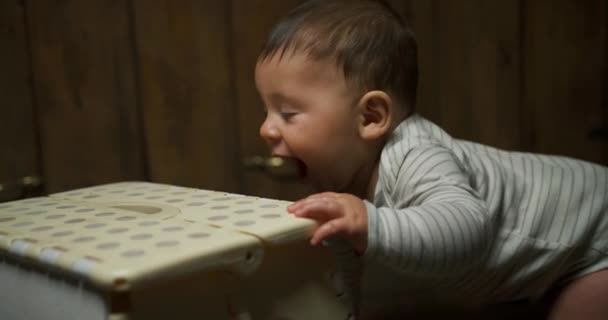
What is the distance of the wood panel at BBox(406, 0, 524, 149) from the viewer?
1.42 metres

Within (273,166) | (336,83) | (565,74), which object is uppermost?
(336,83)

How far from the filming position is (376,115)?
782 millimetres

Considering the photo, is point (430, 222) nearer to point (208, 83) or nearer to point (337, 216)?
point (337, 216)

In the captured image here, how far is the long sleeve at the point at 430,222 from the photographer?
23.0 inches

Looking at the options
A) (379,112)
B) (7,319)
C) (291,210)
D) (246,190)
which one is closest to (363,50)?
(379,112)

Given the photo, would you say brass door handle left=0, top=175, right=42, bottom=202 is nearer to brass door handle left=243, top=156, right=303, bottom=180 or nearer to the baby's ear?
brass door handle left=243, top=156, right=303, bottom=180

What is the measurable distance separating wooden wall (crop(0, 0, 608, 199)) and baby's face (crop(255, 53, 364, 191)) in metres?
0.46

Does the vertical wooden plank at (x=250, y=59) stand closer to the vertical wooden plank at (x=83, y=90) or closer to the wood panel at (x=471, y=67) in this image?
the vertical wooden plank at (x=83, y=90)

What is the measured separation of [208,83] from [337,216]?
72 centimetres

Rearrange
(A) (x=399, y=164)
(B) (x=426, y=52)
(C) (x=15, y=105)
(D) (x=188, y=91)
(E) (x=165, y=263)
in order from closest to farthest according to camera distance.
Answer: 1. (E) (x=165, y=263)
2. (A) (x=399, y=164)
3. (C) (x=15, y=105)
4. (D) (x=188, y=91)
5. (B) (x=426, y=52)

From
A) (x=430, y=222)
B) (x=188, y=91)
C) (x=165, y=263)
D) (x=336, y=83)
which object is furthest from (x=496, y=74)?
(x=165, y=263)

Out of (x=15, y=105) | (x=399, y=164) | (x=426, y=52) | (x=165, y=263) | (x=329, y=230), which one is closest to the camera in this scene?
(x=165, y=263)

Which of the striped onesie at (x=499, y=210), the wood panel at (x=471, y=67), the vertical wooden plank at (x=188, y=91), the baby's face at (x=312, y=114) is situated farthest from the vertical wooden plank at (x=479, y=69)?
the baby's face at (x=312, y=114)

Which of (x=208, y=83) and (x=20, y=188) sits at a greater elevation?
(x=208, y=83)
